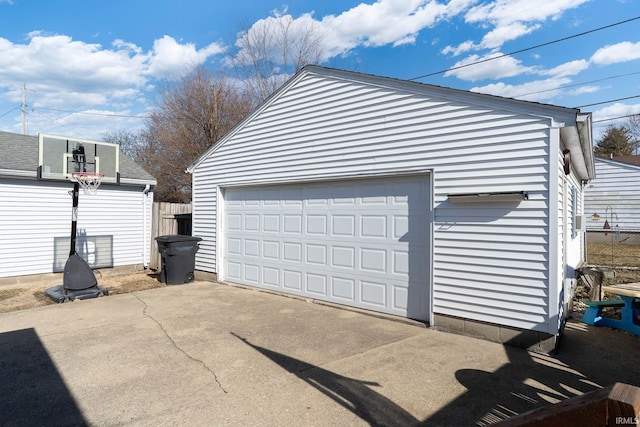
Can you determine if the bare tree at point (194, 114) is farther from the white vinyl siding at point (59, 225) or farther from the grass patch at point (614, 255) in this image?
the grass patch at point (614, 255)

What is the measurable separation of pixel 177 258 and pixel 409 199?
228 inches

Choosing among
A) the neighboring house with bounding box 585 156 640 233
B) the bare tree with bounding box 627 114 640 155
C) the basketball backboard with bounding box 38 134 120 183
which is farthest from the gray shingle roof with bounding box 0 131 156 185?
the bare tree with bounding box 627 114 640 155

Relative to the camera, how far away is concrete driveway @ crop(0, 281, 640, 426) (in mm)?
3059

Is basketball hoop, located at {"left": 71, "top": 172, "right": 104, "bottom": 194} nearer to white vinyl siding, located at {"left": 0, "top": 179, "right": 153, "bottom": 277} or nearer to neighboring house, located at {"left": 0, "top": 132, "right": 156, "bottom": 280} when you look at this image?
neighboring house, located at {"left": 0, "top": 132, "right": 156, "bottom": 280}

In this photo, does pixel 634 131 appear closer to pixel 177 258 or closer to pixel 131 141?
pixel 177 258

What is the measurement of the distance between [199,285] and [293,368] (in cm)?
541

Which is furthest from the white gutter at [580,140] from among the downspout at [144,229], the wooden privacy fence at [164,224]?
the downspout at [144,229]

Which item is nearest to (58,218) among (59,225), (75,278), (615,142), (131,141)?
(59,225)

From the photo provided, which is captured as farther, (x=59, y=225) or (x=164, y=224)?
(x=164, y=224)

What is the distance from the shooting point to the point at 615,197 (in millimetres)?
Answer: 15453

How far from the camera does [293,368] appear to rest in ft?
12.9

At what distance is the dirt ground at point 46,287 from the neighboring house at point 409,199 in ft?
8.27

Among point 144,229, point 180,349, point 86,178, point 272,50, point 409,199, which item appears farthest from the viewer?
point 272,50

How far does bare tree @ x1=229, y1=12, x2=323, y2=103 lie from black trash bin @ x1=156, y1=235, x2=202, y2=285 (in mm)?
12692
